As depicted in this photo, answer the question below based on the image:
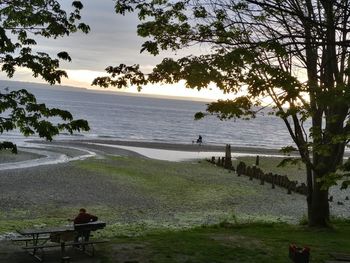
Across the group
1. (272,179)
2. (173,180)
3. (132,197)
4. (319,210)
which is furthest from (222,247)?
(272,179)

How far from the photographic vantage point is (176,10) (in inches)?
472

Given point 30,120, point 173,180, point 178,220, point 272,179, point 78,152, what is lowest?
point 178,220

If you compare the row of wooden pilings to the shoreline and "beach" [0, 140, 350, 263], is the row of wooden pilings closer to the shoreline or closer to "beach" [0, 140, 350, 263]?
"beach" [0, 140, 350, 263]

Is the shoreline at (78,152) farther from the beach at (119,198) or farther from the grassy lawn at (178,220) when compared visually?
the grassy lawn at (178,220)

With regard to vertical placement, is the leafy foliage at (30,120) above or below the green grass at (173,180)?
above

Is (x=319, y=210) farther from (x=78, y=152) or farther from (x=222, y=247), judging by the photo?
(x=78, y=152)

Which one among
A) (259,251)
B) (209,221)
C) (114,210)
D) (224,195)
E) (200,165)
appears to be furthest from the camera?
(200,165)

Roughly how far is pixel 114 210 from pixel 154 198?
14.5ft

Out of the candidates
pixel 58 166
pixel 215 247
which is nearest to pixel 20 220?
pixel 215 247

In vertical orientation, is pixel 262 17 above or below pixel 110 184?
above

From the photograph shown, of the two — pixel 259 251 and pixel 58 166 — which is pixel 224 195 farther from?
pixel 259 251

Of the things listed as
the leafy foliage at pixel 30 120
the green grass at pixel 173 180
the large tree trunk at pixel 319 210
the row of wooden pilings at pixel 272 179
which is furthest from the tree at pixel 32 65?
the row of wooden pilings at pixel 272 179

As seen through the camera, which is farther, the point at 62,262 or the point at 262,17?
the point at 262,17

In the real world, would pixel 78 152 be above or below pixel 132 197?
above
